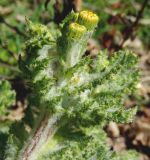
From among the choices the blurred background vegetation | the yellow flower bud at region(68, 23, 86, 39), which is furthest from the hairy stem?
the blurred background vegetation

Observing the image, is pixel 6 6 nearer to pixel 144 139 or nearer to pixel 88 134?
pixel 144 139

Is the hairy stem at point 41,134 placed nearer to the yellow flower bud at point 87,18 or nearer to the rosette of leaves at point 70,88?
the rosette of leaves at point 70,88

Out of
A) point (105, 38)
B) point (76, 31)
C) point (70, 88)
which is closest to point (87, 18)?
point (76, 31)

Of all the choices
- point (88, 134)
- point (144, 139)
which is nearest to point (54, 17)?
point (88, 134)

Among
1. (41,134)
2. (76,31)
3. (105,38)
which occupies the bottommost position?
(105,38)

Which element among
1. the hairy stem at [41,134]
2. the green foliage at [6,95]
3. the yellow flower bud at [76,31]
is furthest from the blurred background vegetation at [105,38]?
the yellow flower bud at [76,31]

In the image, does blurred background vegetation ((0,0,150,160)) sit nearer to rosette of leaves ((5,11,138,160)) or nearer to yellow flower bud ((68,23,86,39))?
rosette of leaves ((5,11,138,160))

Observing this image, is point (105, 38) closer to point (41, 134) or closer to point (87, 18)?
point (41, 134)

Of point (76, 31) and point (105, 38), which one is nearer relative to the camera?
point (76, 31)
